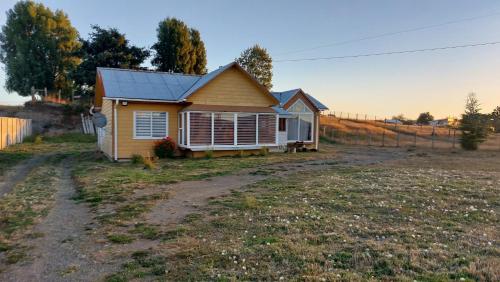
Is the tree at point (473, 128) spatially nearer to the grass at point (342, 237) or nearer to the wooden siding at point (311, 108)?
the wooden siding at point (311, 108)

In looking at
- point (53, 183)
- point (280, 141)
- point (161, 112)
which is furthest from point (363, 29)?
point (53, 183)

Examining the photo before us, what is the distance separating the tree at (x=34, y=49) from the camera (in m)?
40.2

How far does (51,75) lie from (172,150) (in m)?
31.8

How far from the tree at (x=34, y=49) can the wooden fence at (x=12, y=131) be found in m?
14.4

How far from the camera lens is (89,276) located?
4.18 meters

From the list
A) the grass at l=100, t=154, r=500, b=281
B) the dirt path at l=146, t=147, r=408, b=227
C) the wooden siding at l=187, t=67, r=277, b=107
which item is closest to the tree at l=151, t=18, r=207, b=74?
the wooden siding at l=187, t=67, r=277, b=107

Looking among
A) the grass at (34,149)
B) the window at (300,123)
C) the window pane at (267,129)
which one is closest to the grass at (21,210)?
the grass at (34,149)

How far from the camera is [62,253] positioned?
4.99 meters

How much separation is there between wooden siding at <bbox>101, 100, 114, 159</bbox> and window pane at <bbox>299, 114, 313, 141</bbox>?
12.0 m

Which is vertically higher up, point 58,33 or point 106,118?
point 58,33

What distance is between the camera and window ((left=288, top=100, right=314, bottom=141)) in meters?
23.4

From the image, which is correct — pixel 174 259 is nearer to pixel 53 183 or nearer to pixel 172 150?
pixel 53 183

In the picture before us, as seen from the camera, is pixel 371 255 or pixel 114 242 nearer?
pixel 371 255

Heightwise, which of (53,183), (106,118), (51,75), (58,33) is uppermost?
(58,33)
